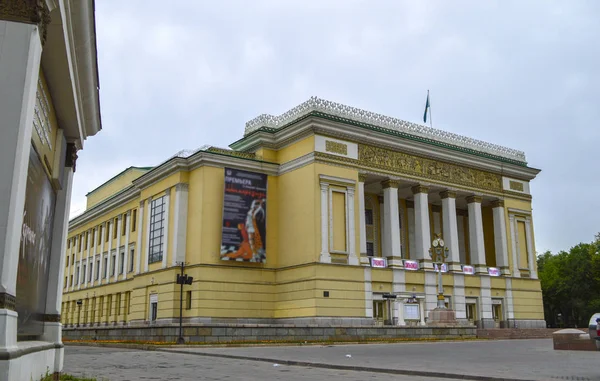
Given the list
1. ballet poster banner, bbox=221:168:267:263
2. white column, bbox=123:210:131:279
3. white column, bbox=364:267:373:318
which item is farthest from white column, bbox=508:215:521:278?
white column, bbox=123:210:131:279

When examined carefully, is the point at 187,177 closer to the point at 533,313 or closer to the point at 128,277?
the point at 128,277

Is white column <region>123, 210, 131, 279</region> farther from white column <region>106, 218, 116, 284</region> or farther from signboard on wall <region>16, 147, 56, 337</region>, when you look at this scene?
signboard on wall <region>16, 147, 56, 337</region>

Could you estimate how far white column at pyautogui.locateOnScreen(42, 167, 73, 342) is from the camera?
1092 centimetres

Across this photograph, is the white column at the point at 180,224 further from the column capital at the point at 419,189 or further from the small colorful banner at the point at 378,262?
the column capital at the point at 419,189

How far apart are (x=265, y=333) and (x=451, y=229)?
19.9m

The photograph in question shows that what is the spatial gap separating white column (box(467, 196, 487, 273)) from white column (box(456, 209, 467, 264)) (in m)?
4.27

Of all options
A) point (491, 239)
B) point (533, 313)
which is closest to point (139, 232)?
point (491, 239)

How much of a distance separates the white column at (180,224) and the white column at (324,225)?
8936mm

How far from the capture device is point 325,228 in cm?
3434

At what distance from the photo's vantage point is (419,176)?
39969 millimetres

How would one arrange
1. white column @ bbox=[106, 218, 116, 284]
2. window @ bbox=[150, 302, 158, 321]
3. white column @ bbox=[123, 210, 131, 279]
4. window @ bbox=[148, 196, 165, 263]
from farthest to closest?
white column @ bbox=[106, 218, 116, 284], white column @ bbox=[123, 210, 131, 279], window @ bbox=[148, 196, 165, 263], window @ bbox=[150, 302, 158, 321]

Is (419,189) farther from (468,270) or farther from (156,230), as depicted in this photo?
(156,230)

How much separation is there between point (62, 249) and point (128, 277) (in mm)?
35652

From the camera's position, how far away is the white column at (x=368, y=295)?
34844 mm
